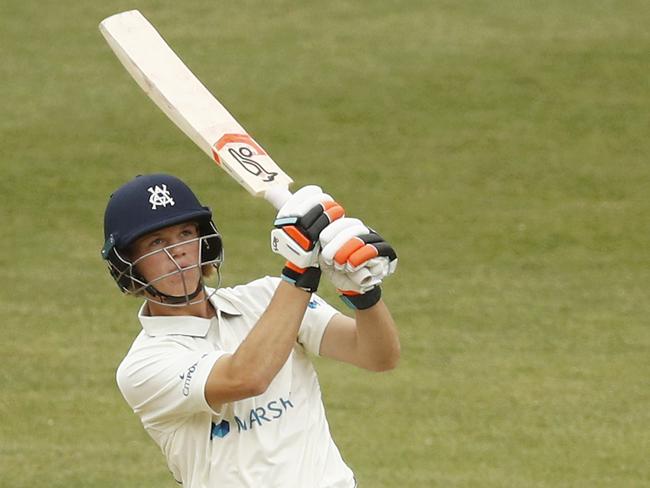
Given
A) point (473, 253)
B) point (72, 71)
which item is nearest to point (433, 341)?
point (473, 253)

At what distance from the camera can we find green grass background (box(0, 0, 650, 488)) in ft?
23.0

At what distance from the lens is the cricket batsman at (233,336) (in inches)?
139

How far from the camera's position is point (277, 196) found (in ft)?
12.9

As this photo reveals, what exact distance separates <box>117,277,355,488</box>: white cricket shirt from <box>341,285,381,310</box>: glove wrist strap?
0.95 ft

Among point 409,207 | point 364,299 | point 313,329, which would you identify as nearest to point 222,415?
point 313,329

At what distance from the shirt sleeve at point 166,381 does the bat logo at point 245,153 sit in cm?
60

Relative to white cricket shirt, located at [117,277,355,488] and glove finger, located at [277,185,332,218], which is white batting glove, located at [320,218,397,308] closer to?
glove finger, located at [277,185,332,218]

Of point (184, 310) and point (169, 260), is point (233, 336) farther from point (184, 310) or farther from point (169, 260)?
Answer: point (169, 260)

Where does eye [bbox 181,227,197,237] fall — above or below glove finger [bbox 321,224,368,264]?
below

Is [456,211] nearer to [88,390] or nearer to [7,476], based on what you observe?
[88,390]

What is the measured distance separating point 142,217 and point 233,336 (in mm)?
440

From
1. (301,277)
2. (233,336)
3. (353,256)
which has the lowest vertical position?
(233,336)

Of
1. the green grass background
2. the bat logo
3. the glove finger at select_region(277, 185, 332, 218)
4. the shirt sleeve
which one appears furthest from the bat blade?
the green grass background

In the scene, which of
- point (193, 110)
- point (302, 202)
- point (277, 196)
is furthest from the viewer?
point (193, 110)
